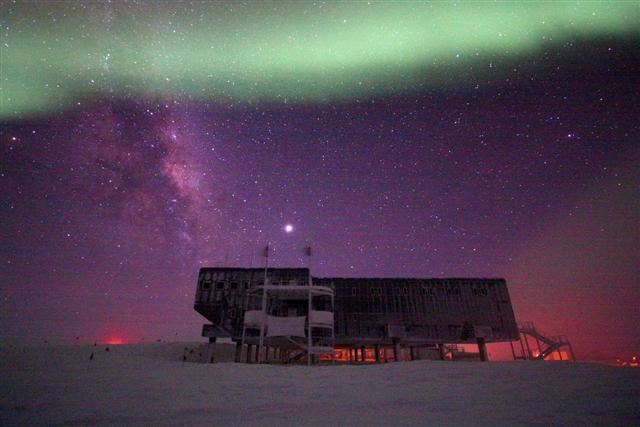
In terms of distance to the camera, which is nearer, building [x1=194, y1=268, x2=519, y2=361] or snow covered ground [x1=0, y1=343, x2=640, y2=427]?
snow covered ground [x1=0, y1=343, x2=640, y2=427]

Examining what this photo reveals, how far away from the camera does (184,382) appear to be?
12422 mm

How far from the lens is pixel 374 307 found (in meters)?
34.5

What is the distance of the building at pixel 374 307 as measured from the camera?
3309cm

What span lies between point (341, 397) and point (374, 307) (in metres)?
25.9

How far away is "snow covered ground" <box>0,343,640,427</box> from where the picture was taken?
700 cm

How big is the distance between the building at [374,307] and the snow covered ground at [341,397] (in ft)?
59.8

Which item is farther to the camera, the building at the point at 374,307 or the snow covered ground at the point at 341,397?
the building at the point at 374,307

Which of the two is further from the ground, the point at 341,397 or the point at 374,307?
the point at 374,307

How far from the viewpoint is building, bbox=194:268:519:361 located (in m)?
33.1

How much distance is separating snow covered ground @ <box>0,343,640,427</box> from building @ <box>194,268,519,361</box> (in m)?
18.2

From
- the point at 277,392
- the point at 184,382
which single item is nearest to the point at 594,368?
the point at 277,392

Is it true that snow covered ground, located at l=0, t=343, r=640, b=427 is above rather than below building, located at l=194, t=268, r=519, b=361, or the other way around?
below

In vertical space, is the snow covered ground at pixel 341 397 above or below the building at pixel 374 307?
below

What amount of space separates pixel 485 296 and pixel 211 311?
3090 centimetres
